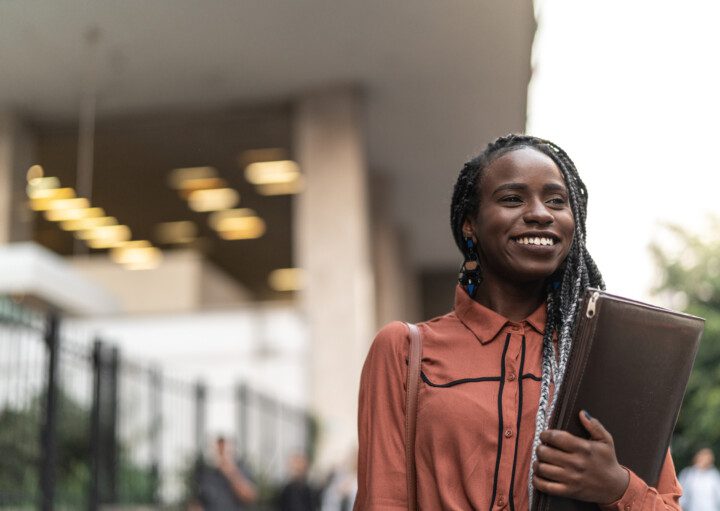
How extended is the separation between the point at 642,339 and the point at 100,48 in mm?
11588

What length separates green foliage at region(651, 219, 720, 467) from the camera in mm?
30281

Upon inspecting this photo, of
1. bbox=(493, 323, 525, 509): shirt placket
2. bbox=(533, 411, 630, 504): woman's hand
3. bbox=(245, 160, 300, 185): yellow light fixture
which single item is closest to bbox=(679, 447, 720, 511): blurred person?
bbox=(245, 160, 300, 185): yellow light fixture

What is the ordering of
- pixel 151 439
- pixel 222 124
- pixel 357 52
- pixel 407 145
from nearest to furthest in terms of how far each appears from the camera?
pixel 151 439 → pixel 357 52 → pixel 222 124 → pixel 407 145

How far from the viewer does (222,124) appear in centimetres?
2009

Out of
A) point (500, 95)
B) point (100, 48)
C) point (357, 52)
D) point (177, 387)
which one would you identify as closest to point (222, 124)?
point (357, 52)

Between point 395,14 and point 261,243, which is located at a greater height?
point 395,14

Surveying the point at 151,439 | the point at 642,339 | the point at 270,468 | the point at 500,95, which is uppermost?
the point at 500,95

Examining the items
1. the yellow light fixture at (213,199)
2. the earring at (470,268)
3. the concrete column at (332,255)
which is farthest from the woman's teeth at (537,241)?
the yellow light fixture at (213,199)

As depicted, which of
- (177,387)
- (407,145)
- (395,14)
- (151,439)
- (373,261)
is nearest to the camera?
(151,439)

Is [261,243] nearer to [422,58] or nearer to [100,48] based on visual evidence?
[422,58]

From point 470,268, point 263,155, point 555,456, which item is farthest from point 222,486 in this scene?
point 263,155

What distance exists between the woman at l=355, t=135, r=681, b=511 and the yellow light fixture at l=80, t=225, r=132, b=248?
1932cm

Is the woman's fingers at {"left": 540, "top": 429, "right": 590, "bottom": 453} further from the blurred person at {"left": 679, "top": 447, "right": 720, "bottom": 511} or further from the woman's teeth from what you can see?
the blurred person at {"left": 679, "top": 447, "right": 720, "bottom": 511}

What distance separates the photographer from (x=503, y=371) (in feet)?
8.02
